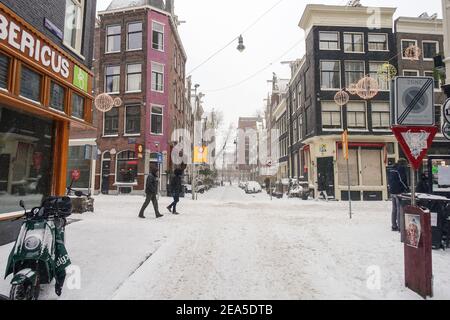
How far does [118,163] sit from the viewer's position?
2388cm

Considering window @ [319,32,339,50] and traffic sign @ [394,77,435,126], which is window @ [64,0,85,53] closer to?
traffic sign @ [394,77,435,126]

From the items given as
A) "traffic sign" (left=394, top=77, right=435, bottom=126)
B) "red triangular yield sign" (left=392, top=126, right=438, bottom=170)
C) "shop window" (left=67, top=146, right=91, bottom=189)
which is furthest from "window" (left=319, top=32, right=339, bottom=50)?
"red triangular yield sign" (left=392, top=126, right=438, bottom=170)

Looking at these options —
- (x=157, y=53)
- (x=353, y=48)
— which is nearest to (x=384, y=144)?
(x=353, y=48)

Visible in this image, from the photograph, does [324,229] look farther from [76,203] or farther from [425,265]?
[76,203]

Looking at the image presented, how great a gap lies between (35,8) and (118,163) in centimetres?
1821

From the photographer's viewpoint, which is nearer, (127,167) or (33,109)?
(33,109)

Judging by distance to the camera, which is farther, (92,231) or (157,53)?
(157,53)

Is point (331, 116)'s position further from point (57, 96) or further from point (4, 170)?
point (4, 170)

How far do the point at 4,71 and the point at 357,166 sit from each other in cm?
2170

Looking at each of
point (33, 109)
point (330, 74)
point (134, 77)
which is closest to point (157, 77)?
point (134, 77)

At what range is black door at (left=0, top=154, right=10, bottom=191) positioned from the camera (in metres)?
6.16

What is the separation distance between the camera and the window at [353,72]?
23156 mm

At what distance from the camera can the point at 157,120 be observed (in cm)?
2481
